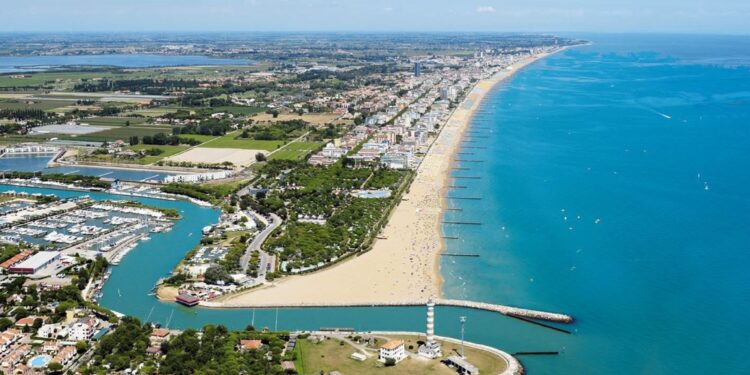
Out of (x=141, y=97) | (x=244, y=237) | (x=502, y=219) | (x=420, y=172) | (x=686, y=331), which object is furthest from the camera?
(x=141, y=97)

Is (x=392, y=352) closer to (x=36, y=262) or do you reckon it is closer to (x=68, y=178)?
(x=36, y=262)

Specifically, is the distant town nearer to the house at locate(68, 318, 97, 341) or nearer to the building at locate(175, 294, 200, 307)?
the house at locate(68, 318, 97, 341)

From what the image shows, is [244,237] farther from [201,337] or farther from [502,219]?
[502,219]

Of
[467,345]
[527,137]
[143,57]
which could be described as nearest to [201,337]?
[467,345]

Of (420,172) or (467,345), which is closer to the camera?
(467,345)

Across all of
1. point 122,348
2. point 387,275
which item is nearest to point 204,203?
point 387,275

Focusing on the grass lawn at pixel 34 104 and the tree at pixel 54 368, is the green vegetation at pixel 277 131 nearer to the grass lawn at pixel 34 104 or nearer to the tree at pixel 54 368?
the grass lawn at pixel 34 104
